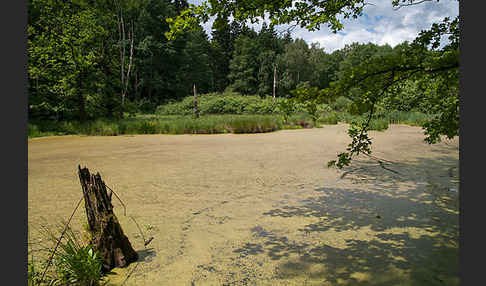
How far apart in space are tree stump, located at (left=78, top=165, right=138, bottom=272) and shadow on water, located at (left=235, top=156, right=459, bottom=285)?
0.75 metres

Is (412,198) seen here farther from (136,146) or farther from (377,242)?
(136,146)

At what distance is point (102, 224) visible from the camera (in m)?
1.58

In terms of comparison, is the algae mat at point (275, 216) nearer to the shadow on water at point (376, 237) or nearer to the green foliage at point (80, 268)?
the shadow on water at point (376, 237)

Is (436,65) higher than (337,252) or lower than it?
higher

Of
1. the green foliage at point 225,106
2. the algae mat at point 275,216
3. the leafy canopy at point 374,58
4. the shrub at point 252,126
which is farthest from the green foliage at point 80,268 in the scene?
the green foliage at point 225,106

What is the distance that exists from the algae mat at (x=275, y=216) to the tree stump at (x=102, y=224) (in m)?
0.08

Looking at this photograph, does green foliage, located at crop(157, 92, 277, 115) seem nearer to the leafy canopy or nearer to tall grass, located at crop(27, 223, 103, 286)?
the leafy canopy

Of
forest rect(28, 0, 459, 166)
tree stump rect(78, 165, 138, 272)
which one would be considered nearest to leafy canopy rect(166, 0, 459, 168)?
forest rect(28, 0, 459, 166)

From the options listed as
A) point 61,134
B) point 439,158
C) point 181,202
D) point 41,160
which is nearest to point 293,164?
point 181,202

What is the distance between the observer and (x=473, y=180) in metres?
0.59

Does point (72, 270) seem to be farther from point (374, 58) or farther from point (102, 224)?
point (374, 58)

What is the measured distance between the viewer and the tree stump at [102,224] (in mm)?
1586

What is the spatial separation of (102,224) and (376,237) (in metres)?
1.81

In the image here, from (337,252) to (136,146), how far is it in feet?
17.5
